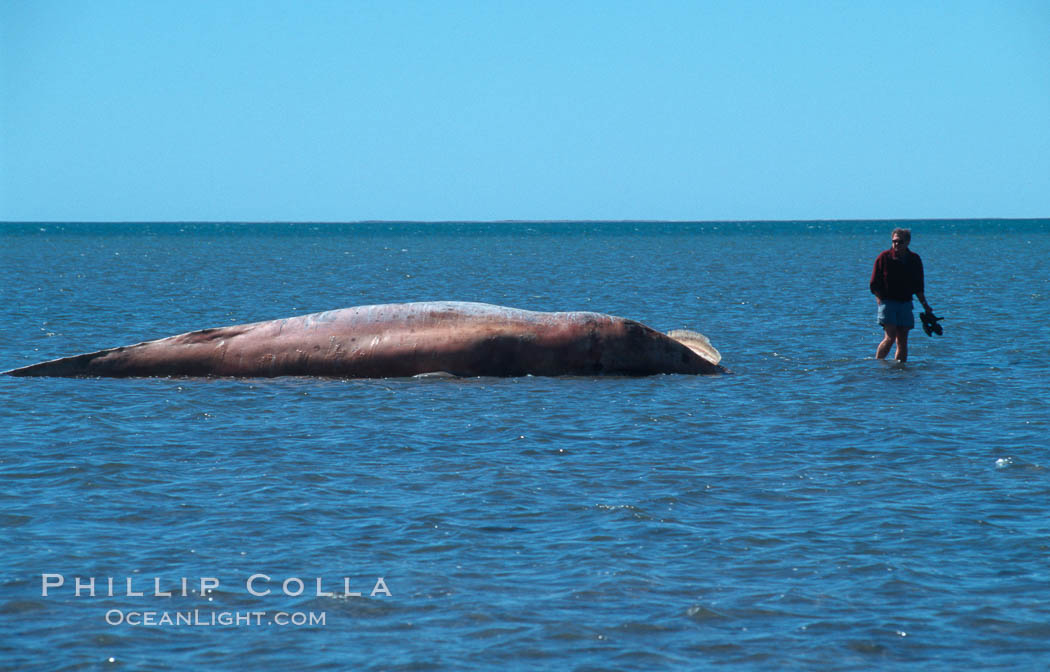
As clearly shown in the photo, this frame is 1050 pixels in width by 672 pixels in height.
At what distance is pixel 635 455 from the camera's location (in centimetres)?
1004

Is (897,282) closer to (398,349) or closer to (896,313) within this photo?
(896,313)

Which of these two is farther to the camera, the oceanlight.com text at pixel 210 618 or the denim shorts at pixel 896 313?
the denim shorts at pixel 896 313

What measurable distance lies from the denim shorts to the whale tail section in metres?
2.26

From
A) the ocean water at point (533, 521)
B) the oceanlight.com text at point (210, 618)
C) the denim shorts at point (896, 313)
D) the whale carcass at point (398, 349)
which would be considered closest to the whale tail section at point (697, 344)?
the ocean water at point (533, 521)

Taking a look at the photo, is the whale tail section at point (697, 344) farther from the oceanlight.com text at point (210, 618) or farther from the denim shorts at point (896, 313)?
the oceanlight.com text at point (210, 618)

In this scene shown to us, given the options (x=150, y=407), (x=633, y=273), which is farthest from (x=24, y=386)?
(x=633, y=273)

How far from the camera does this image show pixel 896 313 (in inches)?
608

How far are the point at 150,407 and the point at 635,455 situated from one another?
18.1 ft

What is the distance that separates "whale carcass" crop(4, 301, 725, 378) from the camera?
1443cm

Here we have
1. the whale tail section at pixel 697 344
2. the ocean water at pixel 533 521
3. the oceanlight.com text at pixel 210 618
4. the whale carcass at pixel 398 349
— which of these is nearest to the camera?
the ocean water at pixel 533 521

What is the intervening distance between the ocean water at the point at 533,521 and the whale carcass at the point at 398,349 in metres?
0.31

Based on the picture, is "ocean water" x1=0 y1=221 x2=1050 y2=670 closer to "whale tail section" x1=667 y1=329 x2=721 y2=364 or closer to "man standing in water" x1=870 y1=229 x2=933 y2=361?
"whale tail section" x1=667 y1=329 x2=721 y2=364

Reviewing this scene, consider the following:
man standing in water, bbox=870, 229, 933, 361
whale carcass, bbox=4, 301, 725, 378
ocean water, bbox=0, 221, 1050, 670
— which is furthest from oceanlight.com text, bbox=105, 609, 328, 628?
man standing in water, bbox=870, 229, 933, 361

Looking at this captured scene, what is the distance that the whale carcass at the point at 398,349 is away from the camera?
14.4 meters
